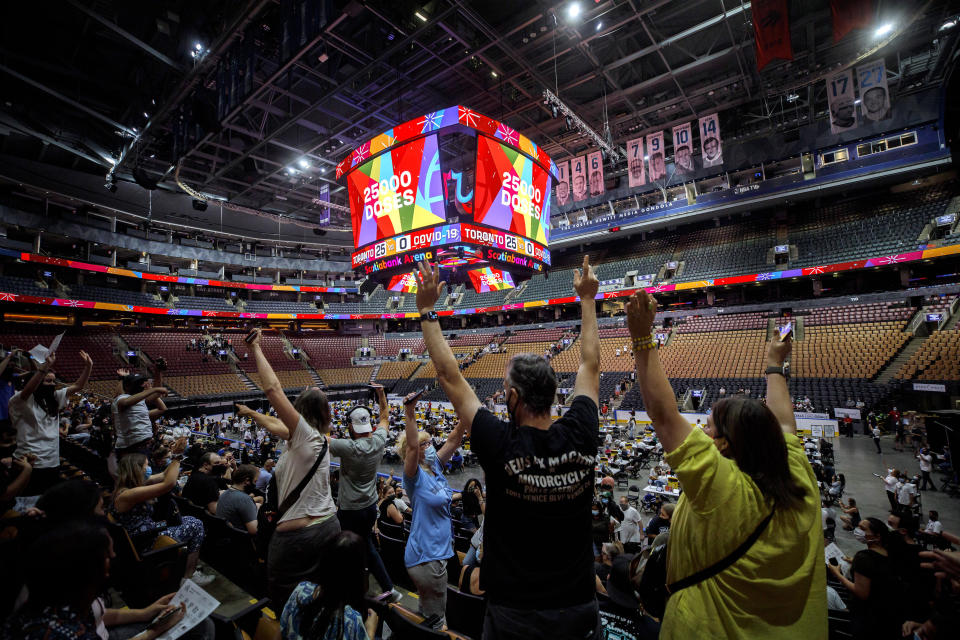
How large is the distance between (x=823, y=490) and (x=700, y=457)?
10148mm

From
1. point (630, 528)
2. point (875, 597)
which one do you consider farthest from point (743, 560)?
point (630, 528)

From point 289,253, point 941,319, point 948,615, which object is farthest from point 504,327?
point 948,615

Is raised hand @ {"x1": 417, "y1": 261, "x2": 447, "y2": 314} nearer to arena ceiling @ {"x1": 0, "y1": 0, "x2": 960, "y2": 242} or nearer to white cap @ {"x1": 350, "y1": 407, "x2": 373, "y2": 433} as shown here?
white cap @ {"x1": 350, "y1": 407, "x2": 373, "y2": 433}

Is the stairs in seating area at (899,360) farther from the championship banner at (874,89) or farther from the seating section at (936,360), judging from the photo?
the championship banner at (874,89)

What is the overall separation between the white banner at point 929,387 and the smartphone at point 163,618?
66.2 feet

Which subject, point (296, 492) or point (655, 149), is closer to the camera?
point (296, 492)

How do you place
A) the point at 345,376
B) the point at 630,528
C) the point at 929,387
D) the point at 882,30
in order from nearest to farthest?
the point at 630,528 → the point at 882,30 → the point at 929,387 → the point at 345,376

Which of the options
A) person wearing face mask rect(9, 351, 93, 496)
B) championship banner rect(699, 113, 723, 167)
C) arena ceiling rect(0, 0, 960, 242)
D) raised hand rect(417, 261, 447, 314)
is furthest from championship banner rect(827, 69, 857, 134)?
person wearing face mask rect(9, 351, 93, 496)

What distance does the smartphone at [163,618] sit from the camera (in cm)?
194

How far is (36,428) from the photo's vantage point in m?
4.13

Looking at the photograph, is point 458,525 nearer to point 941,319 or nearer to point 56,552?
point 56,552

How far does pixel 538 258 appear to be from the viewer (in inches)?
355

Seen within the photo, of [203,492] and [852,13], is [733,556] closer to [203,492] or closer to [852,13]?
[203,492]

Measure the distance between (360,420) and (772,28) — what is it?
1288 cm
